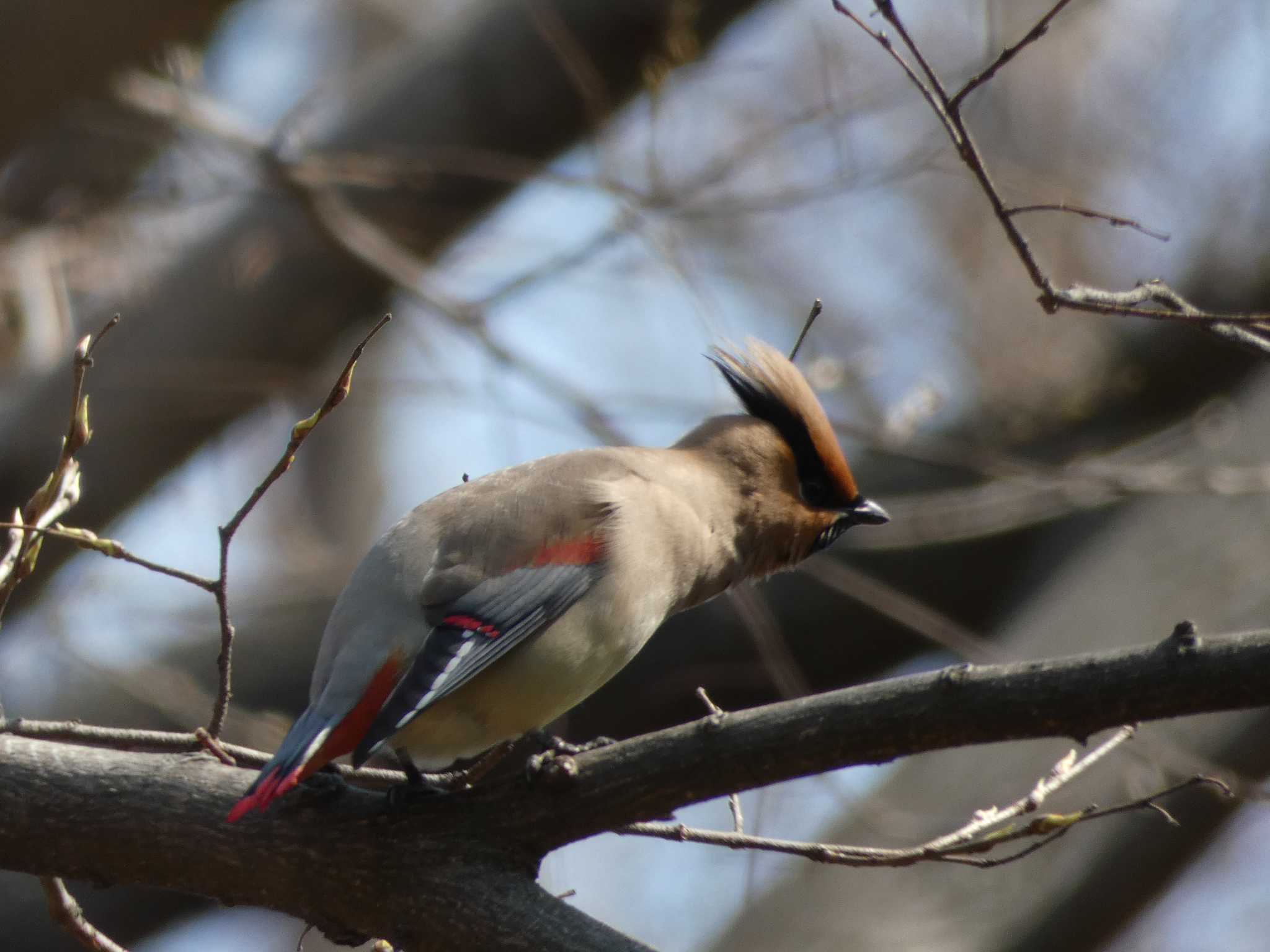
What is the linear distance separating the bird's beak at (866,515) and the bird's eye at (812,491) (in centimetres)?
8

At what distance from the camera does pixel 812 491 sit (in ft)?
12.7

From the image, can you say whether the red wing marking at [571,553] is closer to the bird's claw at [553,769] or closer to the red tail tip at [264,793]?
the bird's claw at [553,769]

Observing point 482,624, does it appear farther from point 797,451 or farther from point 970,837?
point 797,451

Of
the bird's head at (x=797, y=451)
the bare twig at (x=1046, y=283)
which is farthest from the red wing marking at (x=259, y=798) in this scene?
the bird's head at (x=797, y=451)

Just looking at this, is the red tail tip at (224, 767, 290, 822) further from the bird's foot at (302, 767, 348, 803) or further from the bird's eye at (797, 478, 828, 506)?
the bird's eye at (797, 478, 828, 506)

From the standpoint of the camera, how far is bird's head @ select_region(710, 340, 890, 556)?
3807 millimetres

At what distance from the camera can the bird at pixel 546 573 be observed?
2725 millimetres

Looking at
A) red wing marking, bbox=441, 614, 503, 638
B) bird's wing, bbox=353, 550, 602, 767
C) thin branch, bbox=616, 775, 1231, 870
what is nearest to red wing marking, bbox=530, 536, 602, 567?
bird's wing, bbox=353, 550, 602, 767

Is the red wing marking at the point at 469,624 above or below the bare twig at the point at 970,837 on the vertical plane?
above

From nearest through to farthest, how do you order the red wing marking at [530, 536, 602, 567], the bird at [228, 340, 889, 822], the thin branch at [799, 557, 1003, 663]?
1. the bird at [228, 340, 889, 822]
2. the red wing marking at [530, 536, 602, 567]
3. the thin branch at [799, 557, 1003, 663]

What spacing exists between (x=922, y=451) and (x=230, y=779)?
2594 millimetres

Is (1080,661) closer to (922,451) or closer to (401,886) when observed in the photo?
(401,886)

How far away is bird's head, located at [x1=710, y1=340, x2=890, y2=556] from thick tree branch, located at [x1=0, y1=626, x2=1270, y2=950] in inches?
56.2

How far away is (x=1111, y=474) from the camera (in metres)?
4.93
